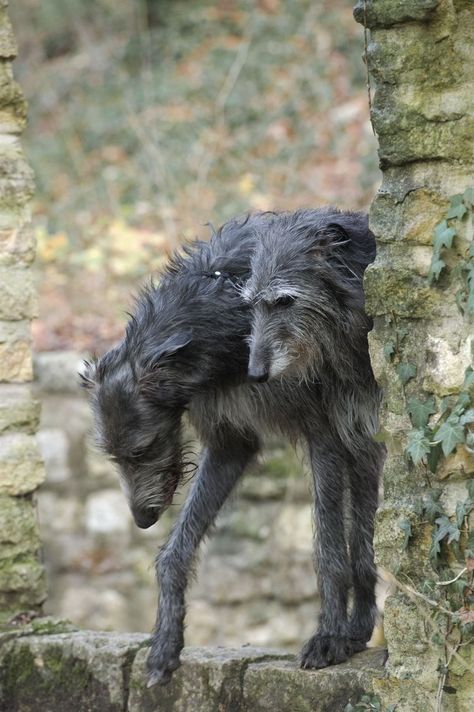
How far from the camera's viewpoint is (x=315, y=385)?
4.54 metres

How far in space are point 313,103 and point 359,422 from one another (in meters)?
7.95

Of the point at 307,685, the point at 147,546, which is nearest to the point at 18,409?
the point at 307,685

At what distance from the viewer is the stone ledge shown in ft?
13.9

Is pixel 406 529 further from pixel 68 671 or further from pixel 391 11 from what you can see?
pixel 68 671

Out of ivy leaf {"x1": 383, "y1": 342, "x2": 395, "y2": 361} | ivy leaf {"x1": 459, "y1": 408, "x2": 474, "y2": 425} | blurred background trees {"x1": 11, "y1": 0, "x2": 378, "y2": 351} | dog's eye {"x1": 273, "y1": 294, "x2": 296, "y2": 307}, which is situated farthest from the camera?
blurred background trees {"x1": 11, "y1": 0, "x2": 378, "y2": 351}

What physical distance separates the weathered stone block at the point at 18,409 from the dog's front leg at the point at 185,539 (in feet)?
2.74

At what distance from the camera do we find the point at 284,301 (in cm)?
433

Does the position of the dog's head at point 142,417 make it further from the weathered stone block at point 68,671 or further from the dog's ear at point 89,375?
the weathered stone block at point 68,671

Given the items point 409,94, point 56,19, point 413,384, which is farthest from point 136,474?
point 56,19

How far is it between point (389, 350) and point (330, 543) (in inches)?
48.5

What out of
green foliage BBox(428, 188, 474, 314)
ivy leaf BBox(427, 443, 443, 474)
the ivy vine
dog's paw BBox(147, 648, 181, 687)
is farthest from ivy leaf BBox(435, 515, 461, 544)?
dog's paw BBox(147, 648, 181, 687)

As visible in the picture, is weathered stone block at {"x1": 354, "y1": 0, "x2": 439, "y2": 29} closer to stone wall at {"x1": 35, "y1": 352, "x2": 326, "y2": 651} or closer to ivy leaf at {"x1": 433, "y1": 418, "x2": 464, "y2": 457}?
ivy leaf at {"x1": 433, "y1": 418, "x2": 464, "y2": 457}

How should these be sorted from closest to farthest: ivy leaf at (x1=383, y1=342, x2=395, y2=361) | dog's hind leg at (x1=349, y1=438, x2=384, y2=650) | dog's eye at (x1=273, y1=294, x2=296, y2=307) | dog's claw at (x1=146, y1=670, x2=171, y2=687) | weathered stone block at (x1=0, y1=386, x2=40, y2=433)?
ivy leaf at (x1=383, y1=342, x2=395, y2=361) < dog's eye at (x1=273, y1=294, x2=296, y2=307) < dog's claw at (x1=146, y1=670, x2=171, y2=687) < dog's hind leg at (x1=349, y1=438, x2=384, y2=650) < weathered stone block at (x1=0, y1=386, x2=40, y2=433)

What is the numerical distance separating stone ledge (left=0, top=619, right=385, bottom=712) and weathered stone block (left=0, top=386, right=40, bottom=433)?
897 millimetres
